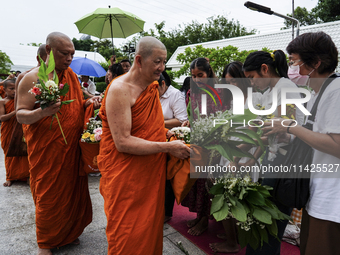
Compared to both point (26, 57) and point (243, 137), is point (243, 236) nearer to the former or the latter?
point (243, 137)

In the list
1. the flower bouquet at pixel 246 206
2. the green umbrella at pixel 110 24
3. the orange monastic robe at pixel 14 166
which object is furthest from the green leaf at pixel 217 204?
the green umbrella at pixel 110 24

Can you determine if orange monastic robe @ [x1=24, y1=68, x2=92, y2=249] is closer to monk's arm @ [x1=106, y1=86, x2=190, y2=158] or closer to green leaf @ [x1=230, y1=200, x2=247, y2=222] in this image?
monk's arm @ [x1=106, y1=86, x2=190, y2=158]

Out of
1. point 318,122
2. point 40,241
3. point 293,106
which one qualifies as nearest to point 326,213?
point 318,122

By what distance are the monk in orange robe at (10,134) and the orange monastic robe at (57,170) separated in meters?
2.42

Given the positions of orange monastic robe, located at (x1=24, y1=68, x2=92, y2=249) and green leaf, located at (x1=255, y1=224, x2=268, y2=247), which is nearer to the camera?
green leaf, located at (x1=255, y1=224, x2=268, y2=247)

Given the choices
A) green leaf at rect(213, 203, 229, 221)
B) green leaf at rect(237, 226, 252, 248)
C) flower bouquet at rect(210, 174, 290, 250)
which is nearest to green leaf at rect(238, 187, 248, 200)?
flower bouquet at rect(210, 174, 290, 250)

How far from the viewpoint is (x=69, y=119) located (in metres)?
2.63

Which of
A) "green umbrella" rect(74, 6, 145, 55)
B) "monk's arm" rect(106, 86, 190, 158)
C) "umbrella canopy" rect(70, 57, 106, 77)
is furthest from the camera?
"umbrella canopy" rect(70, 57, 106, 77)

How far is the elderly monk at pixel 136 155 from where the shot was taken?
1.84m

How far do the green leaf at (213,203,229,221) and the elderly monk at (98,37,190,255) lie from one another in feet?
1.46

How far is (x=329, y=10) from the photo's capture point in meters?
23.6

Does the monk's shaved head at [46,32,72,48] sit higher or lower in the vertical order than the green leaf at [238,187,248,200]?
higher

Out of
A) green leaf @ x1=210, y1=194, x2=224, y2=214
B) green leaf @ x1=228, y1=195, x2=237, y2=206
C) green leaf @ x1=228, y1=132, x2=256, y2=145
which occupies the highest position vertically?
green leaf @ x1=228, y1=132, x2=256, y2=145

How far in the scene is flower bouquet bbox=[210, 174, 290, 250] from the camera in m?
1.68
